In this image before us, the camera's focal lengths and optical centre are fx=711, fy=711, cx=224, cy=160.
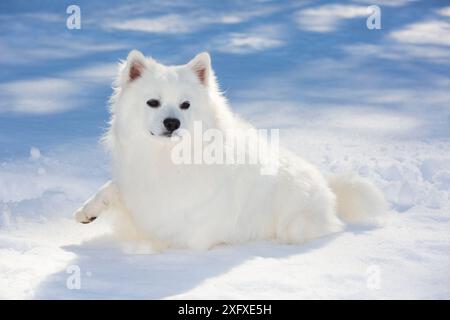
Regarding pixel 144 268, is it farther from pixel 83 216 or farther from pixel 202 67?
pixel 202 67

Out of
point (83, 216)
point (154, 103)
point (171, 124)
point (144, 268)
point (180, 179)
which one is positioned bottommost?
point (144, 268)

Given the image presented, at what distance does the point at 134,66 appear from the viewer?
6332mm

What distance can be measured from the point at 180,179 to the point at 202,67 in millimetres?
1045

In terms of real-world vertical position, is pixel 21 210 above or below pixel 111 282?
above

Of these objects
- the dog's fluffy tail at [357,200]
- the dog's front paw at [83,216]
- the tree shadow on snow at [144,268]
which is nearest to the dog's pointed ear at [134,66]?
the dog's front paw at [83,216]

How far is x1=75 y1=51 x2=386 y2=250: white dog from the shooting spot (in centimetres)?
620

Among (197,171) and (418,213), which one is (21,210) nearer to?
(197,171)

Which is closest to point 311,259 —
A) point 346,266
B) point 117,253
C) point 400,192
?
point 346,266

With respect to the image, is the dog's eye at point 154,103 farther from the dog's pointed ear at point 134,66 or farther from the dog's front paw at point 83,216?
the dog's front paw at point 83,216

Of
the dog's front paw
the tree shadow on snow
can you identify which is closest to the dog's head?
the dog's front paw

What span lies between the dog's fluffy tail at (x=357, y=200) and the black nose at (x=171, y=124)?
105 inches

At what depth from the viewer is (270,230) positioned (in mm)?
7082

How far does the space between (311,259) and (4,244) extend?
2.81 meters

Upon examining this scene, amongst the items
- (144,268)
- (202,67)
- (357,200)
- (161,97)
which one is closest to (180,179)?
(161,97)
